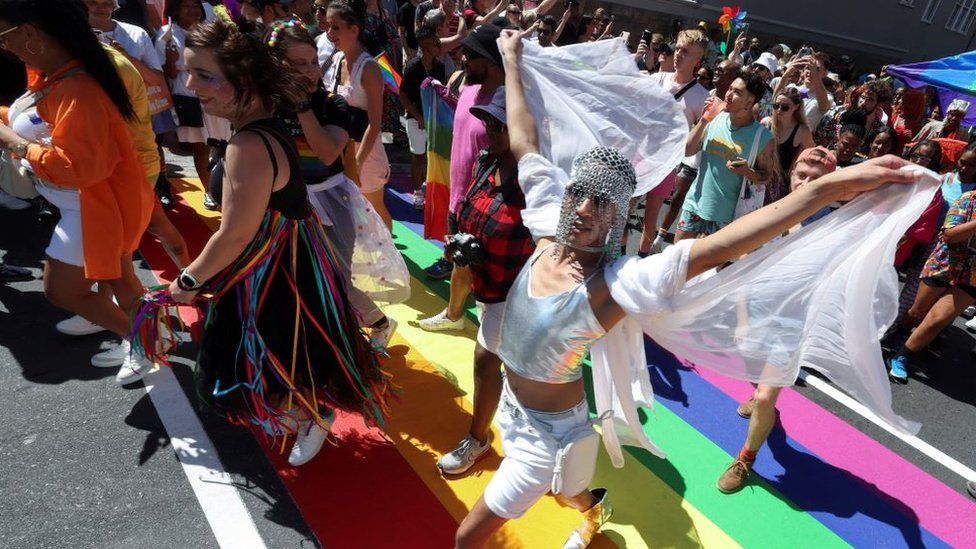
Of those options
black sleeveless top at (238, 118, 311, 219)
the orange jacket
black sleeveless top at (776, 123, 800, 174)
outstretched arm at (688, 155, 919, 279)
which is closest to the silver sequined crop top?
outstretched arm at (688, 155, 919, 279)

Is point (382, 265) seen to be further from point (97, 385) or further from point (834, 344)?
point (834, 344)

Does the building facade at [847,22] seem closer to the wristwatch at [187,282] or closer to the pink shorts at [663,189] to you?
the pink shorts at [663,189]

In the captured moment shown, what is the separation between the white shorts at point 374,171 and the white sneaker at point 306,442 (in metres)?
1.95

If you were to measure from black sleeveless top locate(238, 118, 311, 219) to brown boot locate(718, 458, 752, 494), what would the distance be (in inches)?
99.2

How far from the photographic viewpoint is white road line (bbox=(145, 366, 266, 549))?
246 cm

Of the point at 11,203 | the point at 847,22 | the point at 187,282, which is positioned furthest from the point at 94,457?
the point at 847,22

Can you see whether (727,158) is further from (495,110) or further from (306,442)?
(306,442)

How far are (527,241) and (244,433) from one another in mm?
1776

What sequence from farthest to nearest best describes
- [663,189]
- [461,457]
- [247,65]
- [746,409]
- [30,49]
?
[663,189], [746,409], [461,457], [30,49], [247,65]

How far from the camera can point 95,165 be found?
259cm

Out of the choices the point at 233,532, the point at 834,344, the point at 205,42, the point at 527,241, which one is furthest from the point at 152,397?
the point at 834,344

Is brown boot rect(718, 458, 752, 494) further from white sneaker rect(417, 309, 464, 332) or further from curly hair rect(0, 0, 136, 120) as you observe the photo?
curly hair rect(0, 0, 136, 120)

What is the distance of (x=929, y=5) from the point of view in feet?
84.3

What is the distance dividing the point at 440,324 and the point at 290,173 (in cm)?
199
